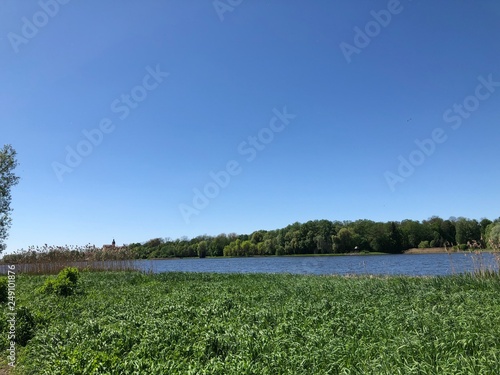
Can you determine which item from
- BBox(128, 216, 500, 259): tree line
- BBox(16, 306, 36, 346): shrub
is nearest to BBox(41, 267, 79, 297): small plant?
BBox(16, 306, 36, 346): shrub

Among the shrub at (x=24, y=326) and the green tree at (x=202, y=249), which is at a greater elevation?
the shrub at (x=24, y=326)

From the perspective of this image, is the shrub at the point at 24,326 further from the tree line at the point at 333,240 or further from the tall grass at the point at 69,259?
the tree line at the point at 333,240

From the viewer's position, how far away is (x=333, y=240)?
298 feet

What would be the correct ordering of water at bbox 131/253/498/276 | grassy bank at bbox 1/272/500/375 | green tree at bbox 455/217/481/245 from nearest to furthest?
1. grassy bank at bbox 1/272/500/375
2. water at bbox 131/253/498/276
3. green tree at bbox 455/217/481/245

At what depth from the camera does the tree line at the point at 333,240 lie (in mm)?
88137

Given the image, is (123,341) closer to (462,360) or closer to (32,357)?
(32,357)

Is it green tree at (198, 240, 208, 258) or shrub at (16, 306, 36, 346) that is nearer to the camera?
shrub at (16, 306, 36, 346)

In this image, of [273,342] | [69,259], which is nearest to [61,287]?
[273,342]

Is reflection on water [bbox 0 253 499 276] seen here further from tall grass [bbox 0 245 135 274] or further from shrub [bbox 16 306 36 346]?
shrub [bbox 16 306 36 346]

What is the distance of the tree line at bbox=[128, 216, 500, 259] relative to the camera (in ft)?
289

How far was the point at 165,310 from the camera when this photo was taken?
351 inches

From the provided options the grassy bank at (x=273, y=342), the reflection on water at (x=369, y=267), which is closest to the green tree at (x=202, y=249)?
the reflection on water at (x=369, y=267)

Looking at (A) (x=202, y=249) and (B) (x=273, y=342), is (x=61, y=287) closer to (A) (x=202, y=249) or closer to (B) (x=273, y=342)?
(B) (x=273, y=342)

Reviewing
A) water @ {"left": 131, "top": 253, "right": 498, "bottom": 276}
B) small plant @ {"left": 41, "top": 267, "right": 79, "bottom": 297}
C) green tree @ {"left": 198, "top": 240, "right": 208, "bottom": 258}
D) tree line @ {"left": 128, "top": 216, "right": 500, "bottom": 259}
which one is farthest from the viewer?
green tree @ {"left": 198, "top": 240, "right": 208, "bottom": 258}
